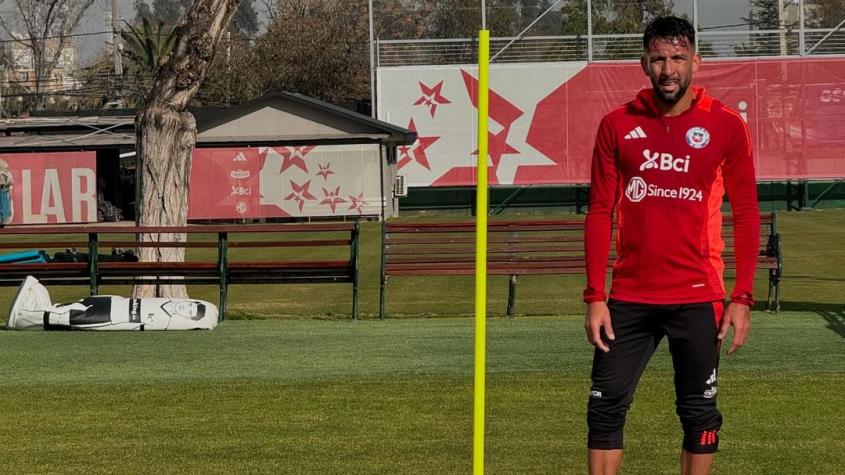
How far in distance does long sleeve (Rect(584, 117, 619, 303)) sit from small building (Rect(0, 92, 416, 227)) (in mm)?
31777

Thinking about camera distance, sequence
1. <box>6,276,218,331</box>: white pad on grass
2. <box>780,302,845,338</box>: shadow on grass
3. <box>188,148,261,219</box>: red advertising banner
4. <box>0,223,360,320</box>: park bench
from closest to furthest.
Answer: <box>780,302,845,338</box>: shadow on grass, <box>6,276,218,331</box>: white pad on grass, <box>0,223,360,320</box>: park bench, <box>188,148,261,219</box>: red advertising banner

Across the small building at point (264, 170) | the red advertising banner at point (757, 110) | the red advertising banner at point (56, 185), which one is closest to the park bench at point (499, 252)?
the small building at point (264, 170)

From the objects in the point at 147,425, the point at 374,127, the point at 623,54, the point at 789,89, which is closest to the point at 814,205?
the point at 789,89

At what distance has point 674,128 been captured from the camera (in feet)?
15.7

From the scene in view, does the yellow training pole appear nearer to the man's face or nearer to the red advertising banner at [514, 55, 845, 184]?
the man's face

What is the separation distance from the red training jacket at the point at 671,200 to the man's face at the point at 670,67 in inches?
3.0

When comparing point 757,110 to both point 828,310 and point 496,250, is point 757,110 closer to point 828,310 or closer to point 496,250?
point 828,310

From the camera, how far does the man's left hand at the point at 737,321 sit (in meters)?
4.84

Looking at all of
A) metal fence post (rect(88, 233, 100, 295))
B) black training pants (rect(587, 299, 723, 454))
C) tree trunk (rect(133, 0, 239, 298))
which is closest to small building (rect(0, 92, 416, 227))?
tree trunk (rect(133, 0, 239, 298))

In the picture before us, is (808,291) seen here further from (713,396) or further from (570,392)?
(713,396)

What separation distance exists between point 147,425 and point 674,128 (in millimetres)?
3985

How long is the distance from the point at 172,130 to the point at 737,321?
11554 mm

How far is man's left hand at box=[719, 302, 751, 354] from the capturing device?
4840 mm

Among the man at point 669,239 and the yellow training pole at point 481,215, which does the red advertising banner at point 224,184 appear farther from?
the yellow training pole at point 481,215
